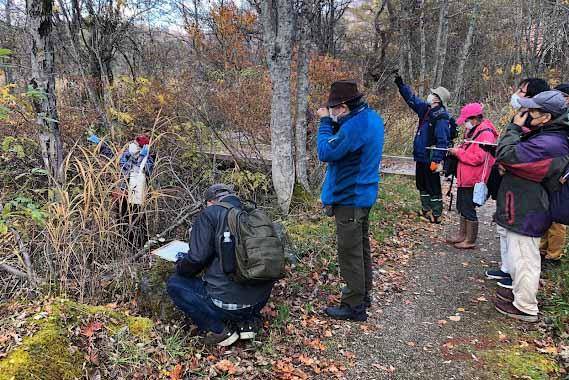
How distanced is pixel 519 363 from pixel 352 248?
4.94ft

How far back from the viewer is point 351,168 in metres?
3.49

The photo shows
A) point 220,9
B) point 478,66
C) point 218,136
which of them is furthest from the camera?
point 478,66

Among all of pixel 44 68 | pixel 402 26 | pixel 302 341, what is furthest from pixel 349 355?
pixel 402 26

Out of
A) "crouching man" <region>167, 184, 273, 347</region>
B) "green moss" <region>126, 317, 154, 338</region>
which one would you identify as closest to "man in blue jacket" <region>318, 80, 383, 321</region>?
"crouching man" <region>167, 184, 273, 347</region>

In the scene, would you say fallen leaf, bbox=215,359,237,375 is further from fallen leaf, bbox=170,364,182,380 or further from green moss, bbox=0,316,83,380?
green moss, bbox=0,316,83,380

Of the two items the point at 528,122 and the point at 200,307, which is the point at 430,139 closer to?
the point at 528,122

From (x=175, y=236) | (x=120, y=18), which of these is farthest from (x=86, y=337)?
(x=120, y=18)

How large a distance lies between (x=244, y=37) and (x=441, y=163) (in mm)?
7800

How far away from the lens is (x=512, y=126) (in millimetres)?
3652

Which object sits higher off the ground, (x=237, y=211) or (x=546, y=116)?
(x=546, y=116)

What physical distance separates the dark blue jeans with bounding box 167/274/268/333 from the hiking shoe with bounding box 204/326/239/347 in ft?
0.10

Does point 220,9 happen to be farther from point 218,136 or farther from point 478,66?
point 478,66

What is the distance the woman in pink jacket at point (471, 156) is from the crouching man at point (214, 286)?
297 cm

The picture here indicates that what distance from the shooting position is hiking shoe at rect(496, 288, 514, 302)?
13.0ft
